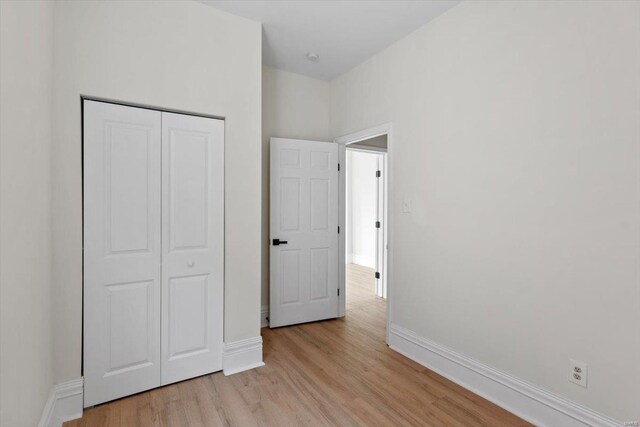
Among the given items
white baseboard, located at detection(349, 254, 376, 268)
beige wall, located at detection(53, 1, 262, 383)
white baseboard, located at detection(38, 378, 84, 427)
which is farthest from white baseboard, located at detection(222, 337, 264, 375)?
white baseboard, located at detection(349, 254, 376, 268)

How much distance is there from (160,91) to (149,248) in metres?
1.14

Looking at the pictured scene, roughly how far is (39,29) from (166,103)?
2.51 feet

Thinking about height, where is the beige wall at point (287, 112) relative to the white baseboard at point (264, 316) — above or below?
above

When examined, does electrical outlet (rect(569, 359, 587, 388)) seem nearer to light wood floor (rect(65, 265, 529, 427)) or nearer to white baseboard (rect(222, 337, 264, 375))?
light wood floor (rect(65, 265, 529, 427))

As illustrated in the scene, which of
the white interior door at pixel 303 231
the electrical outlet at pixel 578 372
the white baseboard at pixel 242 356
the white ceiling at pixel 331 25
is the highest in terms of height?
the white ceiling at pixel 331 25

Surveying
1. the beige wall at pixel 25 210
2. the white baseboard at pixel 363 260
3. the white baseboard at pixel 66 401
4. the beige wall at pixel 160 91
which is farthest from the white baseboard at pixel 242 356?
the white baseboard at pixel 363 260

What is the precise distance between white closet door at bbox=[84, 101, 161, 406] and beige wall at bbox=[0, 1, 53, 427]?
0.24m

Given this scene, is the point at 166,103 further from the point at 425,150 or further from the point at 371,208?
the point at 371,208

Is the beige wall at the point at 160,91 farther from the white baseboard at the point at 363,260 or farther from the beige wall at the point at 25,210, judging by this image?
the white baseboard at the point at 363,260

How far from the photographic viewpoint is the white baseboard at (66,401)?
1.91m

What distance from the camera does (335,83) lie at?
396cm

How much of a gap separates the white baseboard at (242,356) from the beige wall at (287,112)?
95cm

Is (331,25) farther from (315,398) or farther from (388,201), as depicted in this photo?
(315,398)

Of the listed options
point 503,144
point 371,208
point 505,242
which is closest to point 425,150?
point 503,144
